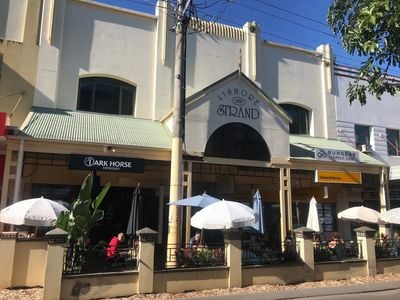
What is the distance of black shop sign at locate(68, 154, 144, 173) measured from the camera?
44.4ft

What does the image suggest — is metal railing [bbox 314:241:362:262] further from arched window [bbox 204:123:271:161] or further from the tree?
the tree

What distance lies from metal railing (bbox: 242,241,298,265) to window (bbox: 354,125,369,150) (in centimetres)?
1082

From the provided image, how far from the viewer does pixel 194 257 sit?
11.7 metres

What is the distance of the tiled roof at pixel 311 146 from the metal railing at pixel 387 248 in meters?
4.10

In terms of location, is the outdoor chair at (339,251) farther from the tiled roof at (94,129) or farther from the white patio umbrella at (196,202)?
the tiled roof at (94,129)

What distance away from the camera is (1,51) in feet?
51.7

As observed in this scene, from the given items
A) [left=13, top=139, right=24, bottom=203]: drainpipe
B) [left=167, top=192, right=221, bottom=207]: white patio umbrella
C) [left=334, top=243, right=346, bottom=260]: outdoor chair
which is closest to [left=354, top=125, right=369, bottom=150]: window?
[left=334, top=243, right=346, bottom=260]: outdoor chair

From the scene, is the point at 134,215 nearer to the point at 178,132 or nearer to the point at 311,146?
the point at 178,132

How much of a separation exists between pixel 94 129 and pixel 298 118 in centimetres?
1045

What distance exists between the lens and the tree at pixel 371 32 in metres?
6.93

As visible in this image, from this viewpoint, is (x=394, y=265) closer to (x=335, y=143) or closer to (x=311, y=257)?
(x=311, y=257)

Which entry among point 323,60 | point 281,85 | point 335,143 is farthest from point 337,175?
point 323,60

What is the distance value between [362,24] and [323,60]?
15.4 metres

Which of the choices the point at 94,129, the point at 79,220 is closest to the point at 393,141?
the point at 94,129
